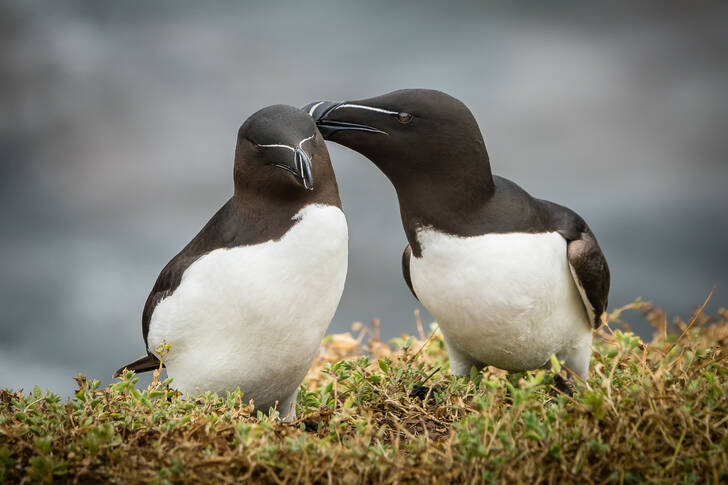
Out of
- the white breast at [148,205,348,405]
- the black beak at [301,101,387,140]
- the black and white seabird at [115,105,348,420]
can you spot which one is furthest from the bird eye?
the white breast at [148,205,348,405]

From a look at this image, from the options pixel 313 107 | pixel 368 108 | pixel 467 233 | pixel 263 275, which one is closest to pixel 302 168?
pixel 263 275

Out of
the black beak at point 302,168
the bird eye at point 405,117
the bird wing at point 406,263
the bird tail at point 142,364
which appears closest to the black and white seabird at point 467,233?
the bird eye at point 405,117

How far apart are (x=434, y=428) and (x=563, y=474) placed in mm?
1077

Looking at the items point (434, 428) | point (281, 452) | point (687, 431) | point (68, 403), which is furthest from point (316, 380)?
point (687, 431)

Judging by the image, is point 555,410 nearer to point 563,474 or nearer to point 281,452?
point 563,474

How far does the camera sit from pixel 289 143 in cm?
338

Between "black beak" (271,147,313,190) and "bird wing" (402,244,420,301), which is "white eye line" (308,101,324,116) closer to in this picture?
"black beak" (271,147,313,190)

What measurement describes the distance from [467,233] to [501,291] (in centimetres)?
33

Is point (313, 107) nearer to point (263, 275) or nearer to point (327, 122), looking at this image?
point (327, 122)

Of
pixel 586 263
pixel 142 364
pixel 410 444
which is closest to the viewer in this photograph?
pixel 410 444

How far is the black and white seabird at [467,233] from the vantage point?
3.75 metres

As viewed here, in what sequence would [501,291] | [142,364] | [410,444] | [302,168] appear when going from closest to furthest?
[410,444] < [302,168] < [501,291] < [142,364]

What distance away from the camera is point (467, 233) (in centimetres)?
376

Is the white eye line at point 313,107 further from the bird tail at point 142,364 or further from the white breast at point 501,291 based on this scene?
the bird tail at point 142,364
